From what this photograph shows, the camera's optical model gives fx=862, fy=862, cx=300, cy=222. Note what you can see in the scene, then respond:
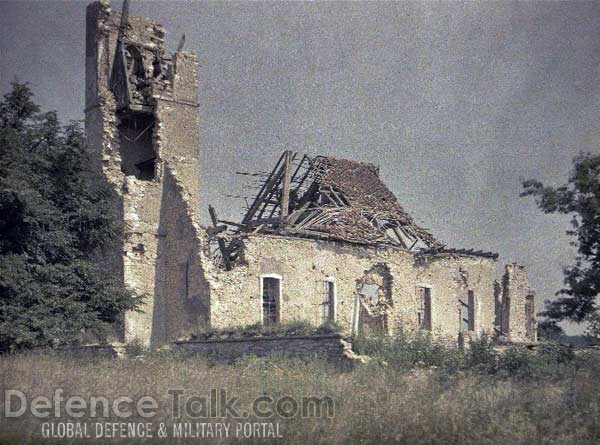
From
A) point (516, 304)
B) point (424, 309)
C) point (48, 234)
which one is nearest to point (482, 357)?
point (48, 234)

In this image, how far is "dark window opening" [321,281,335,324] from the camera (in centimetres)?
2656

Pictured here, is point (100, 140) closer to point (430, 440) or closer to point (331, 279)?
point (331, 279)

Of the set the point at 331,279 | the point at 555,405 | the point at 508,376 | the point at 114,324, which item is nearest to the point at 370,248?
the point at 331,279

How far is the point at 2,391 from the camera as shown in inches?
522

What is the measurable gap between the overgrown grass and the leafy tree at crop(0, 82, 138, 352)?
3.28 metres

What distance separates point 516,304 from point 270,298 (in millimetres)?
11162

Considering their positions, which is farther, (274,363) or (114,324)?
(114,324)

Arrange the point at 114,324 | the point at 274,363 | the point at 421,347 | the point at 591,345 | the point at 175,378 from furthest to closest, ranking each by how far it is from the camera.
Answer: the point at 114,324
the point at 591,345
the point at 421,347
the point at 274,363
the point at 175,378

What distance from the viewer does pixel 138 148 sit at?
1083 inches

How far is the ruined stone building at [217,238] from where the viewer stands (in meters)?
24.6

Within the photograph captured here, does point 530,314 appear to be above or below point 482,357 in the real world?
above

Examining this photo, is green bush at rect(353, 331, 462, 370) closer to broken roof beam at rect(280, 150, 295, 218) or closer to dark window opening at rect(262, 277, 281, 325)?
dark window opening at rect(262, 277, 281, 325)

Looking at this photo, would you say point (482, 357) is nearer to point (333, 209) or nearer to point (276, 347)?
point (276, 347)

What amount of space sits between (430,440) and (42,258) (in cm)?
1262
